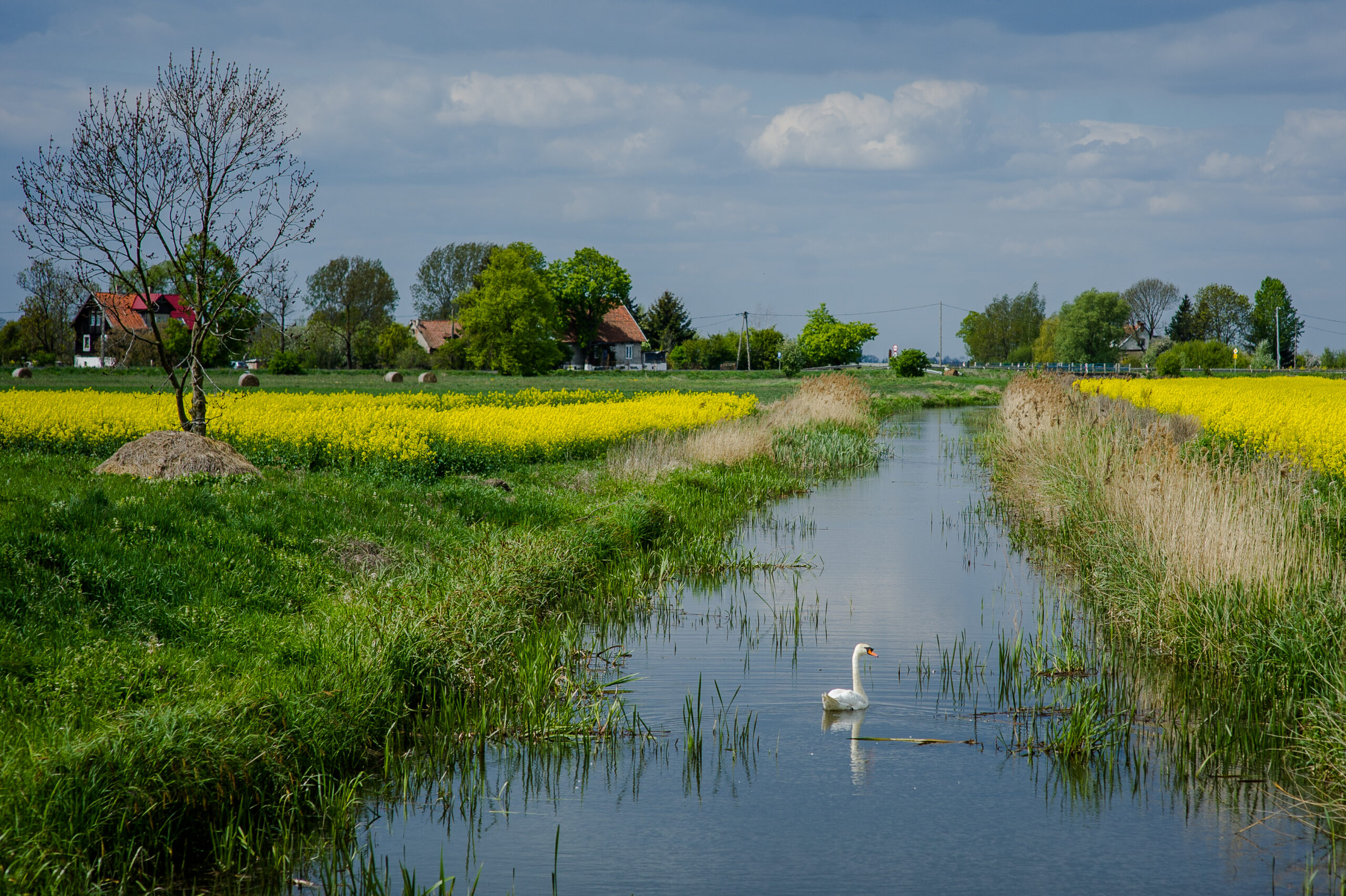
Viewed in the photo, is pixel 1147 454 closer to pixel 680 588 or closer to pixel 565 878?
pixel 680 588

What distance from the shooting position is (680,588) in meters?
12.6

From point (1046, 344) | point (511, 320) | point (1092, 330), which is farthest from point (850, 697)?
point (1046, 344)

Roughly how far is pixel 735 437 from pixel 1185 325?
113 metres

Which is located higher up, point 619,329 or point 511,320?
point 619,329

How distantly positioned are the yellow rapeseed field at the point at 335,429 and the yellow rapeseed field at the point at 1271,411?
1302 centimetres

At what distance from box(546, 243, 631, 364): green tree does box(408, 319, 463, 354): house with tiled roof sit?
401 inches

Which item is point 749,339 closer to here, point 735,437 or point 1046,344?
point 1046,344

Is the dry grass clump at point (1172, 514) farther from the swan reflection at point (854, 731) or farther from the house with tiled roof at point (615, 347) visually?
the house with tiled roof at point (615, 347)

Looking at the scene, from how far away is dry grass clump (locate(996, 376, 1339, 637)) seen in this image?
29.2ft

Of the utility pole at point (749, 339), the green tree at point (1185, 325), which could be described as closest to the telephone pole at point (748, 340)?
the utility pole at point (749, 339)

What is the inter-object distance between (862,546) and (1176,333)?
4678 inches

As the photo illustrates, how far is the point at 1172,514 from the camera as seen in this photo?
10109 millimetres

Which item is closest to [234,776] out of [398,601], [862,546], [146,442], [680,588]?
[398,601]

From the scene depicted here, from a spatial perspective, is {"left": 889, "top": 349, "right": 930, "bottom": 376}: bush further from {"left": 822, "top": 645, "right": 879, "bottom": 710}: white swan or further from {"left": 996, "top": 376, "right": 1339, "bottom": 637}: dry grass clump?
{"left": 822, "top": 645, "right": 879, "bottom": 710}: white swan
